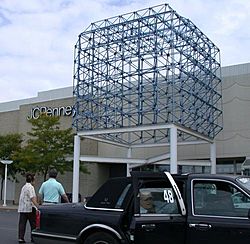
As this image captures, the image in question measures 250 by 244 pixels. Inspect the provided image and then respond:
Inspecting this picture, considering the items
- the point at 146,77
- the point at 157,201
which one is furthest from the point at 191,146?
the point at 157,201

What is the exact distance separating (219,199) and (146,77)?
20871mm

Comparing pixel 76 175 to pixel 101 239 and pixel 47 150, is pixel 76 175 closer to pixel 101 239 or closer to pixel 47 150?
pixel 47 150

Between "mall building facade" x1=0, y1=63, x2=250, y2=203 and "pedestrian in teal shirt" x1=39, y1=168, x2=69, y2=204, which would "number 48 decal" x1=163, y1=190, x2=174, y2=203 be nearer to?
"pedestrian in teal shirt" x1=39, y1=168, x2=69, y2=204

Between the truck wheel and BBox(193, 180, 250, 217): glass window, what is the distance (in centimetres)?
142

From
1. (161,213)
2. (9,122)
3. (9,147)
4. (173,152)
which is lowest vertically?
(161,213)

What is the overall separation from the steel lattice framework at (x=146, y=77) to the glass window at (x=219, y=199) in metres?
18.7

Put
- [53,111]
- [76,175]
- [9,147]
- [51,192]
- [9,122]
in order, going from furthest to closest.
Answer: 1. [9,122]
2. [53,111]
3. [9,147]
4. [76,175]
5. [51,192]

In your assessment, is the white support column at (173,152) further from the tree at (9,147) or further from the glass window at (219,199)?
the glass window at (219,199)

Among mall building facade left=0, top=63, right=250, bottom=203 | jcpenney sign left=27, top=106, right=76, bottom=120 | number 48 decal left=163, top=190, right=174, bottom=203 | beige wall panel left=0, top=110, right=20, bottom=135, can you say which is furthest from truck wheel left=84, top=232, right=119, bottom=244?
beige wall panel left=0, top=110, right=20, bottom=135

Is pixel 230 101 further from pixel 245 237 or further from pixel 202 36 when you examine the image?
pixel 245 237

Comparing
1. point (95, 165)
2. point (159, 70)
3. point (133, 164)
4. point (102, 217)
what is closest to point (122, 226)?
point (102, 217)

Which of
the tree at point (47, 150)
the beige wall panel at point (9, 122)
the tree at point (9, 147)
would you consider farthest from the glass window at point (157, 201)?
the beige wall panel at point (9, 122)

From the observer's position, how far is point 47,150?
113 ft

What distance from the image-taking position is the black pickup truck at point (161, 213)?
21.0 feet
